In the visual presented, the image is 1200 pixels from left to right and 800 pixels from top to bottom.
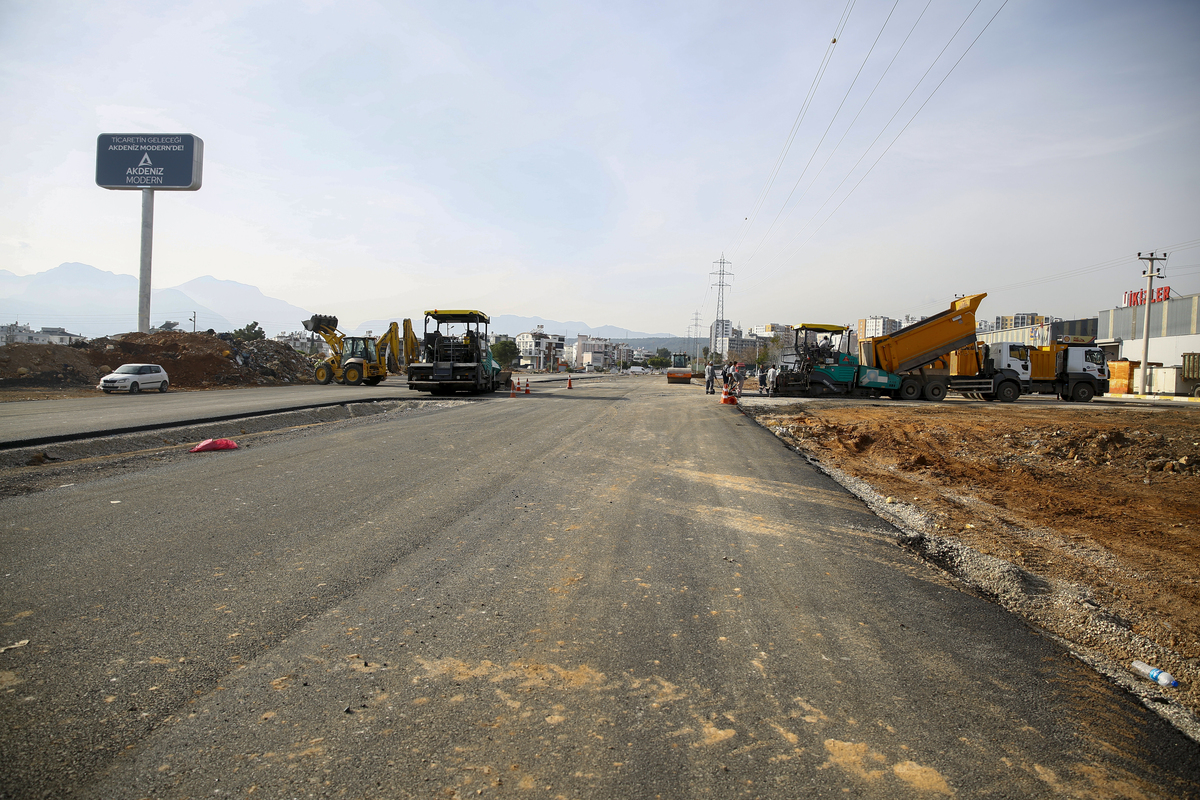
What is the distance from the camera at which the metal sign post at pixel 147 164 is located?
3400cm

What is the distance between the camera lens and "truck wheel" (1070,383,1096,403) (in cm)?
2561

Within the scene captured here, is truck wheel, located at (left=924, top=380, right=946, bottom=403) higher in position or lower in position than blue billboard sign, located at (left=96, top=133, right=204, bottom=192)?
lower

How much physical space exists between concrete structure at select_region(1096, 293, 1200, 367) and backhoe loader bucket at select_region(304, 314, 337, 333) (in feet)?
164

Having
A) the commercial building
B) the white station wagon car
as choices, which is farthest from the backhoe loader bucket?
the commercial building

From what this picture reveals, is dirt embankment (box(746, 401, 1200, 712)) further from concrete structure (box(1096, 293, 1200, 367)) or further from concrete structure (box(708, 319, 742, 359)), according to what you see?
concrete structure (box(708, 319, 742, 359))

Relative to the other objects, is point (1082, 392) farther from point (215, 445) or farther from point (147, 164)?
point (147, 164)

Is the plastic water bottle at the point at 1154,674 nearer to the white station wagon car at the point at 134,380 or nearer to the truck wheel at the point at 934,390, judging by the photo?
the truck wheel at the point at 934,390

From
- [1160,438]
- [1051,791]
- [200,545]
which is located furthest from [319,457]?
[1160,438]

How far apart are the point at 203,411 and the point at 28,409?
456cm

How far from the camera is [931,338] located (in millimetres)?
24656

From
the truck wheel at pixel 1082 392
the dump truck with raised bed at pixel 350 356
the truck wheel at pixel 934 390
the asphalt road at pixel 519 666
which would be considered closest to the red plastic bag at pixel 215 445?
the asphalt road at pixel 519 666

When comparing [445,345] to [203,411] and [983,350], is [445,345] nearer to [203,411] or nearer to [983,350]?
[203,411]

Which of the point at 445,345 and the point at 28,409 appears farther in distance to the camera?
the point at 445,345

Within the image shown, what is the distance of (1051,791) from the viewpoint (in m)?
2.27
